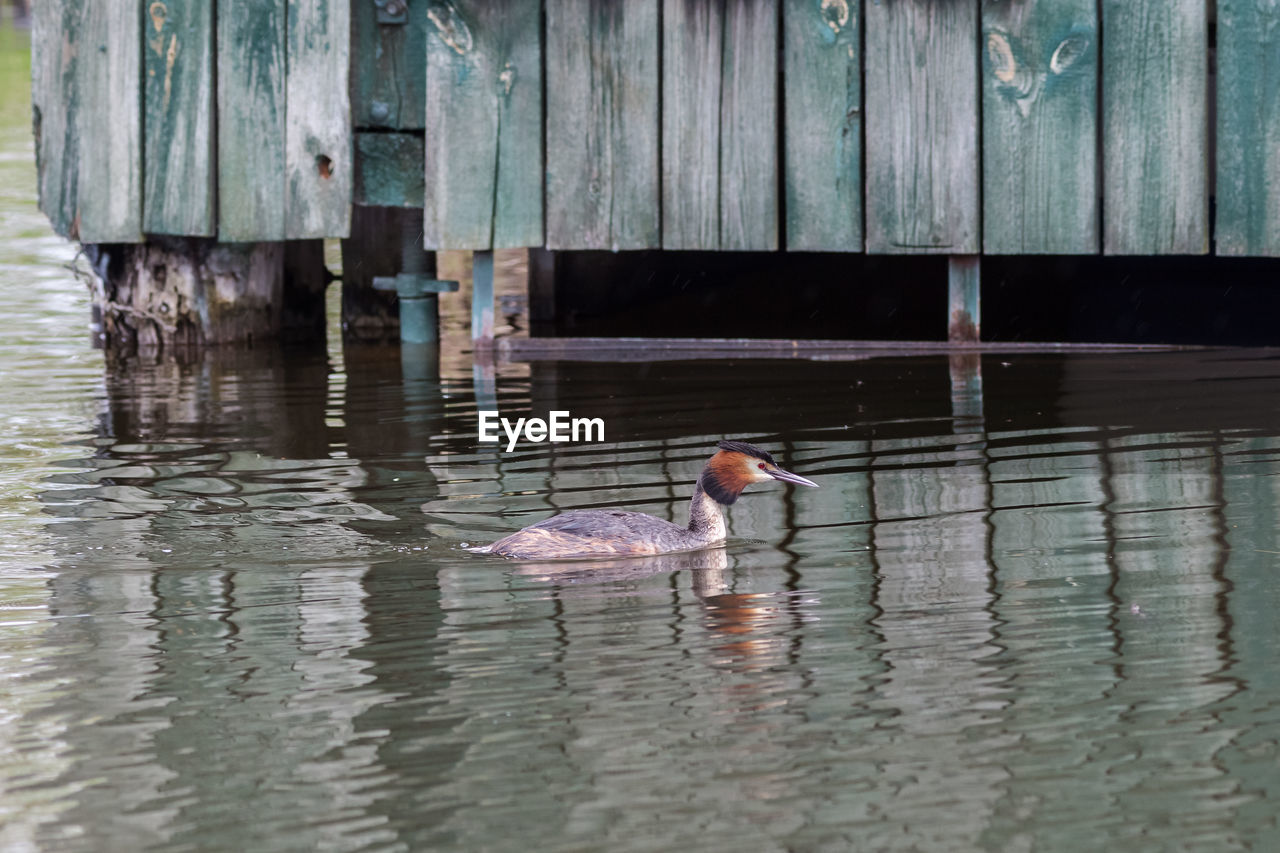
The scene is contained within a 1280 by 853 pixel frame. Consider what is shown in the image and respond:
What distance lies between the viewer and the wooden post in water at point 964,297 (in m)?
Answer: 9.83

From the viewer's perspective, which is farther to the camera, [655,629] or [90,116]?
[90,116]

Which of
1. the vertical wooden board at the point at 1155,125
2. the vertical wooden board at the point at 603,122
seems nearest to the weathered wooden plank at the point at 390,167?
the vertical wooden board at the point at 603,122

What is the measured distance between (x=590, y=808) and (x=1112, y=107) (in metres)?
6.34

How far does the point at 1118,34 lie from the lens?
30.1ft

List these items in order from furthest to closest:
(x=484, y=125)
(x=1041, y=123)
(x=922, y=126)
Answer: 1. (x=484, y=125)
2. (x=922, y=126)
3. (x=1041, y=123)

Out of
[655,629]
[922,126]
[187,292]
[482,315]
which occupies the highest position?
[922,126]

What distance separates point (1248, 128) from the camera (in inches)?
359

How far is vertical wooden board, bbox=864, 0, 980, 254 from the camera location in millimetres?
9352

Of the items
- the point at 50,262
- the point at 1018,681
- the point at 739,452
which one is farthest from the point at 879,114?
the point at 50,262

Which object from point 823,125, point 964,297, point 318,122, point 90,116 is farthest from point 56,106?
point 964,297

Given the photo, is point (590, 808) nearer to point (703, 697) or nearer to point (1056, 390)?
point (703, 697)

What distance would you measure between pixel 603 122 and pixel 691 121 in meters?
0.46

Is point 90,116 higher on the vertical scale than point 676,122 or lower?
higher

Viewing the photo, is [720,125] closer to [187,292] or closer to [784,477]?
[187,292]
